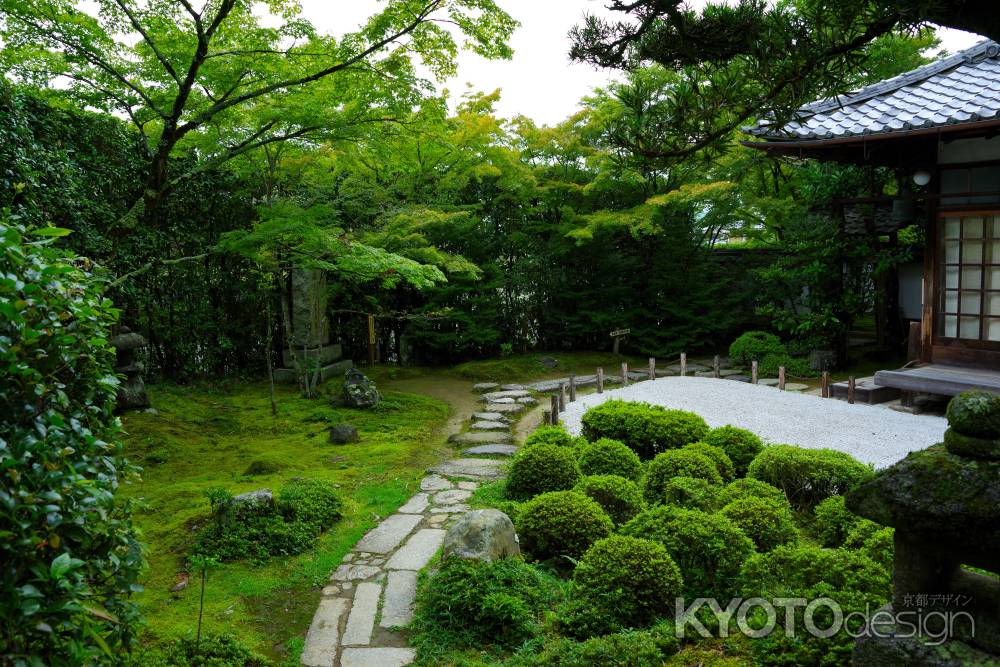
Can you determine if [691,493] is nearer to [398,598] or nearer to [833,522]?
[833,522]

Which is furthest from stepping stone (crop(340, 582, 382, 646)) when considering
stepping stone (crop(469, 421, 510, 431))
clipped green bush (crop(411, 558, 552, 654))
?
stepping stone (crop(469, 421, 510, 431))

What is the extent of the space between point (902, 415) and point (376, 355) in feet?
35.5

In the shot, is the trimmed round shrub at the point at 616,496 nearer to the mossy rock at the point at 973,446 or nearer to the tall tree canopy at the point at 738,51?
the mossy rock at the point at 973,446

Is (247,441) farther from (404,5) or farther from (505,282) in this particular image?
(505,282)

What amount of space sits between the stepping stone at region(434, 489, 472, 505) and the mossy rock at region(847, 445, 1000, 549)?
161 inches

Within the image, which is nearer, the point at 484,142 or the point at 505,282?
the point at 484,142

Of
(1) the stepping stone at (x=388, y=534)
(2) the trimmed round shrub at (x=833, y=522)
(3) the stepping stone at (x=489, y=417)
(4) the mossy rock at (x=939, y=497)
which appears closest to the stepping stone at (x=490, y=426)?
(3) the stepping stone at (x=489, y=417)

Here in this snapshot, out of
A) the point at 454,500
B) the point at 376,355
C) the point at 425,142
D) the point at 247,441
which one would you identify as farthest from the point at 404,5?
the point at 376,355

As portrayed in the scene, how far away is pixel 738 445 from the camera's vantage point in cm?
659

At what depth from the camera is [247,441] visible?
8.62 metres

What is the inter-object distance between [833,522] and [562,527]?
2.08m

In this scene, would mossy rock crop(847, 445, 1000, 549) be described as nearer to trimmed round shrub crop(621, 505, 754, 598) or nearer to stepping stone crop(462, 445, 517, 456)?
trimmed round shrub crop(621, 505, 754, 598)

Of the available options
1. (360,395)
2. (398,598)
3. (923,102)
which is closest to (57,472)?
(398,598)

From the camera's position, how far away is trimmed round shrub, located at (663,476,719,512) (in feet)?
16.7
